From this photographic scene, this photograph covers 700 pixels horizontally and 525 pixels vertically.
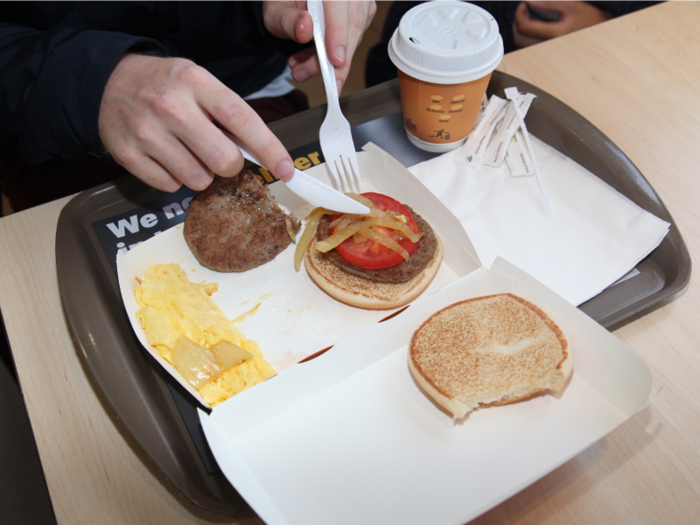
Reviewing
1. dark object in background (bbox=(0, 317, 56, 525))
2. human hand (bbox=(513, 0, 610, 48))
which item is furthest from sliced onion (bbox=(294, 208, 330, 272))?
human hand (bbox=(513, 0, 610, 48))

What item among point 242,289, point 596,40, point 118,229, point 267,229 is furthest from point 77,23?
point 596,40

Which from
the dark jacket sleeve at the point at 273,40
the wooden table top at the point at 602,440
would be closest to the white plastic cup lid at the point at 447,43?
the dark jacket sleeve at the point at 273,40

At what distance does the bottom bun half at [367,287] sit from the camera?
1.60 meters

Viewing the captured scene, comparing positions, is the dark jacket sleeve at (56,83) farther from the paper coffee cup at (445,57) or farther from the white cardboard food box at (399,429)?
the white cardboard food box at (399,429)

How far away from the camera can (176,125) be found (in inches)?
53.5

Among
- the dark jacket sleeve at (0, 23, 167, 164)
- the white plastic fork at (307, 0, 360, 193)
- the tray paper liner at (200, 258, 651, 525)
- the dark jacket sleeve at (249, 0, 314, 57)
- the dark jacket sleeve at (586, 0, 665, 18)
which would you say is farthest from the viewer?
the dark jacket sleeve at (586, 0, 665, 18)

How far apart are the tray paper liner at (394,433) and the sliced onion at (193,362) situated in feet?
0.71

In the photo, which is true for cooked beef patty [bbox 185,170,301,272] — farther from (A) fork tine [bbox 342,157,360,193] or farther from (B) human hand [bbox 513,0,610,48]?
(B) human hand [bbox 513,0,610,48]

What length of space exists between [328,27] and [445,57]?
442 mm

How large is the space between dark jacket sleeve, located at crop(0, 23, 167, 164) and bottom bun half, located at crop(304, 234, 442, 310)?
0.89 m

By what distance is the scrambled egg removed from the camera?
4.52ft

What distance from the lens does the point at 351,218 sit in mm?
1615

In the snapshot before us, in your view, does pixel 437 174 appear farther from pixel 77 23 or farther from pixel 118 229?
pixel 77 23

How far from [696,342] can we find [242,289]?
59.1 inches
